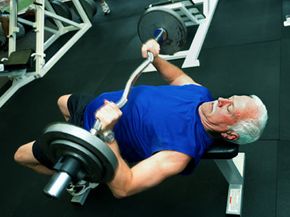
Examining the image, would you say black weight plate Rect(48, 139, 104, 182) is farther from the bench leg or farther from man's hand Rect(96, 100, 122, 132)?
the bench leg

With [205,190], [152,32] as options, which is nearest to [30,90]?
[152,32]

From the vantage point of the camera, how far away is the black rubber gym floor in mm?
1866

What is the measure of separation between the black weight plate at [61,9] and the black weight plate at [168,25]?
2.03 m

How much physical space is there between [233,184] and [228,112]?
0.65 metres

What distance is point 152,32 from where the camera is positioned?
2.17 meters

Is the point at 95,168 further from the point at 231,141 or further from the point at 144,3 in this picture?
the point at 144,3

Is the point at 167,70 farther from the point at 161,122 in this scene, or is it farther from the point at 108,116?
the point at 108,116

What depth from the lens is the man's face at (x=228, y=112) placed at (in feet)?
4.39

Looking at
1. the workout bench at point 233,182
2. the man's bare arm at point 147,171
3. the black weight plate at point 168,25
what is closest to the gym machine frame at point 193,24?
the black weight plate at point 168,25

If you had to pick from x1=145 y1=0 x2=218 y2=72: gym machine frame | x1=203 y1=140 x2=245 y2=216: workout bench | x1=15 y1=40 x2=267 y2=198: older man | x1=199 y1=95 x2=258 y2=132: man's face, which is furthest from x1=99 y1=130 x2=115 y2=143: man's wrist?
x1=145 y1=0 x2=218 y2=72: gym machine frame

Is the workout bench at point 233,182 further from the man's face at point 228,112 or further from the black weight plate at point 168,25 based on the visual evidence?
the black weight plate at point 168,25

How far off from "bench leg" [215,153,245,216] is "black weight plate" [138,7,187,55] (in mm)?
811

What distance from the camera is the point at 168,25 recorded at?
2.02m

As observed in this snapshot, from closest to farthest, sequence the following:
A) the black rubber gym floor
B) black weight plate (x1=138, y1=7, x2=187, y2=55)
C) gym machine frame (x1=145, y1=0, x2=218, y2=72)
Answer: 1. the black rubber gym floor
2. black weight plate (x1=138, y1=7, x2=187, y2=55)
3. gym machine frame (x1=145, y1=0, x2=218, y2=72)
